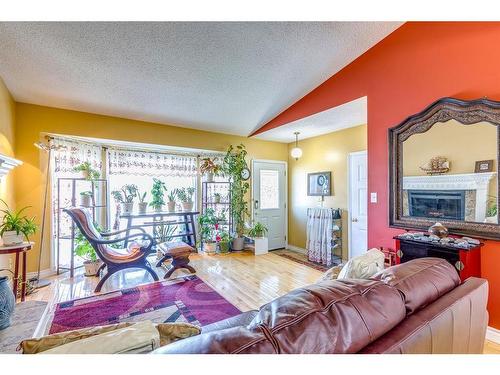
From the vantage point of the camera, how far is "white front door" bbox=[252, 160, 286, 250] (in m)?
5.25

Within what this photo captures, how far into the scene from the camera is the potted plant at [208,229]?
15.8 feet

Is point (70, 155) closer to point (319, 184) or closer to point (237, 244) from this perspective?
point (237, 244)

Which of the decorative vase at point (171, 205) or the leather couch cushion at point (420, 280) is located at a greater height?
the decorative vase at point (171, 205)

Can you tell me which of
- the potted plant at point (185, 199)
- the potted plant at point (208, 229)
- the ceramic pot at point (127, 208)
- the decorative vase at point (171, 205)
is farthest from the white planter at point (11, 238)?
the potted plant at point (208, 229)

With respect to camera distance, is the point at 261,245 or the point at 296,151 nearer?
the point at 296,151

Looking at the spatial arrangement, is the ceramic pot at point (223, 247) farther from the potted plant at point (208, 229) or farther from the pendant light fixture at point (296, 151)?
the pendant light fixture at point (296, 151)

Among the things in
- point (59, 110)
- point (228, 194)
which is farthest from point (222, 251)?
point (59, 110)

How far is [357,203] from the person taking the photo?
13.4 feet

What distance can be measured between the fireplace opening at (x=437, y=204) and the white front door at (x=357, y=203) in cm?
142

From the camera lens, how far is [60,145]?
139 inches

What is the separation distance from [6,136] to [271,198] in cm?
437

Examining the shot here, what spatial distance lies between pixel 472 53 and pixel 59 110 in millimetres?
4975

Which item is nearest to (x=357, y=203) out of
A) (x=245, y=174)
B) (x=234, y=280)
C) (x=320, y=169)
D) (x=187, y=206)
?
(x=320, y=169)
